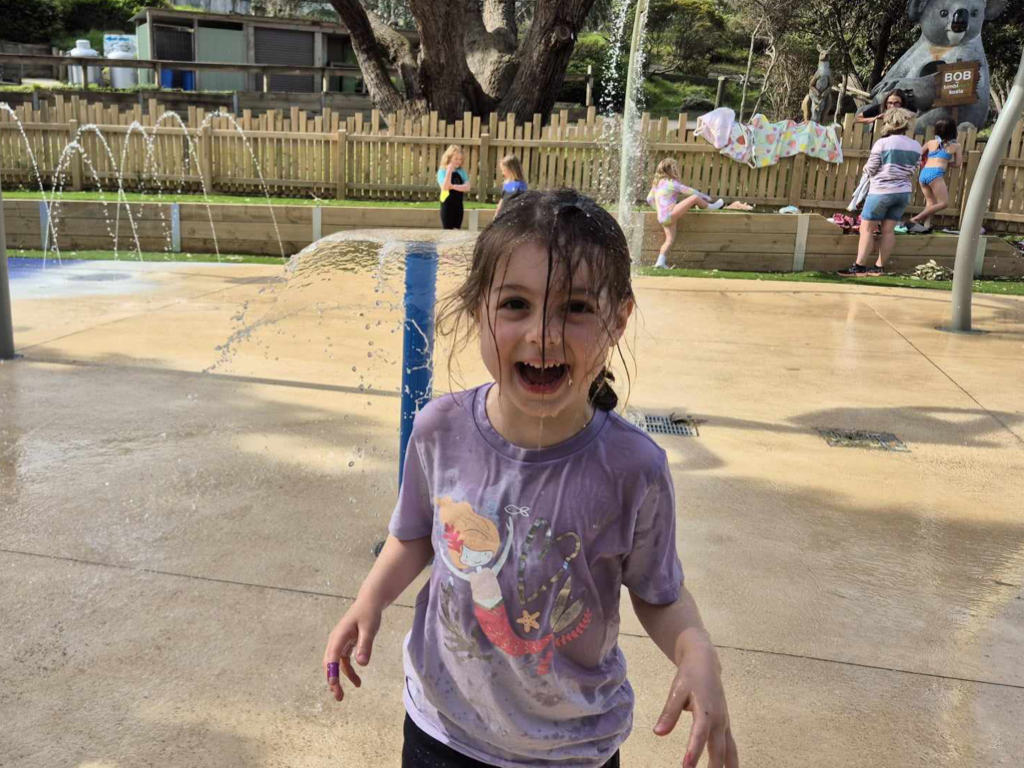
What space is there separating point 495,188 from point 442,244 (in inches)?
455

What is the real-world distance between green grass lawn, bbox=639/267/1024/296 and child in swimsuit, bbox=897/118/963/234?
4.29ft

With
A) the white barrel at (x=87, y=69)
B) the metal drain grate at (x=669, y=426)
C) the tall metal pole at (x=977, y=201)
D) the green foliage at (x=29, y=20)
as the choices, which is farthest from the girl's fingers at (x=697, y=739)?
the green foliage at (x=29, y=20)

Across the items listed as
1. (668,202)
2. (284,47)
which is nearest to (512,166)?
(668,202)

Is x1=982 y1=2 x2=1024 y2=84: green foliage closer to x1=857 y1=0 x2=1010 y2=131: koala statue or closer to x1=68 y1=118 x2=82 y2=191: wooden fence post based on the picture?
x1=857 y1=0 x2=1010 y2=131: koala statue

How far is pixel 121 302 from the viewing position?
7.90 metres

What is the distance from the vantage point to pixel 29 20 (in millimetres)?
42062

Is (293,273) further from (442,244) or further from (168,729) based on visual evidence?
(168,729)

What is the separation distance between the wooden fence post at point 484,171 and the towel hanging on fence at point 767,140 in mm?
3243

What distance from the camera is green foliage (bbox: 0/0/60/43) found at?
41250mm

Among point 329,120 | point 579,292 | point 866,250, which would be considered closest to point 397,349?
point 579,292

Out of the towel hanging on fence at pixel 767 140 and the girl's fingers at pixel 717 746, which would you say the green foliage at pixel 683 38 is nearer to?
the towel hanging on fence at pixel 767 140

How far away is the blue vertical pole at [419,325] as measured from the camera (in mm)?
3010

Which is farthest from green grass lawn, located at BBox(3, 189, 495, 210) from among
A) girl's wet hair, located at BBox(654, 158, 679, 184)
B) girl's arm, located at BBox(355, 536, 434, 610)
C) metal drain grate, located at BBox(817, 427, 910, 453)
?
girl's arm, located at BBox(355, 536, 434, 610)

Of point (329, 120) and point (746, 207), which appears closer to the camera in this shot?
point (746, 207)
